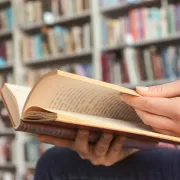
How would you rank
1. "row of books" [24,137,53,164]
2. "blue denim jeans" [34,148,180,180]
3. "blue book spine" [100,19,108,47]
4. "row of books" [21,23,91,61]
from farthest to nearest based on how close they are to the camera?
"row of books" [24,137,53,164] < "row of books" [21,23,91,61] < "blue book spine" [100,19,108,47] < "blue denim jeans" [34,148,180,180]

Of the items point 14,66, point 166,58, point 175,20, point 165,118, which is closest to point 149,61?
point 166,58

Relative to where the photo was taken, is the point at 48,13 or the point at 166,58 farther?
the point at 48,13

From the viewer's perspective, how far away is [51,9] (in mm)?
2590

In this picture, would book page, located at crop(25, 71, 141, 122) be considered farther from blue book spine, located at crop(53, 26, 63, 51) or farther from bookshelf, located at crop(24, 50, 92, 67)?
blue book spine, located at crop(53, 26, 63, 51)

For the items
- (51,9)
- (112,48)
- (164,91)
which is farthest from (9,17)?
(164,91)

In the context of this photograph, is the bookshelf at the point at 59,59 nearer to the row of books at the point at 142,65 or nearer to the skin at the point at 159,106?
the row of books at the point at 142,65

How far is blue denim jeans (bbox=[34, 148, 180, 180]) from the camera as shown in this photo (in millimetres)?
683

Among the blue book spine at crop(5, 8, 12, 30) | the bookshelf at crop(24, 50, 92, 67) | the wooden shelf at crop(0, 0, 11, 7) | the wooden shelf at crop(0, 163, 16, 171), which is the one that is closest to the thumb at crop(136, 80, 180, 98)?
the bookshelf at crop(24, 50, 92, 67)

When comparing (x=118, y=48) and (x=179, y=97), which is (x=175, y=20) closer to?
(x=118, y=48)

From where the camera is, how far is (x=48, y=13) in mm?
2588

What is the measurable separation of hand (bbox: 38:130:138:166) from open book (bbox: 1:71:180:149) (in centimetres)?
2

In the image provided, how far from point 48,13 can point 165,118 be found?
7.25 ft

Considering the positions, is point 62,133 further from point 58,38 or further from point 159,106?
point 58,38

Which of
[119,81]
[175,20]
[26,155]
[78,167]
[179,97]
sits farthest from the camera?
[26,155]
